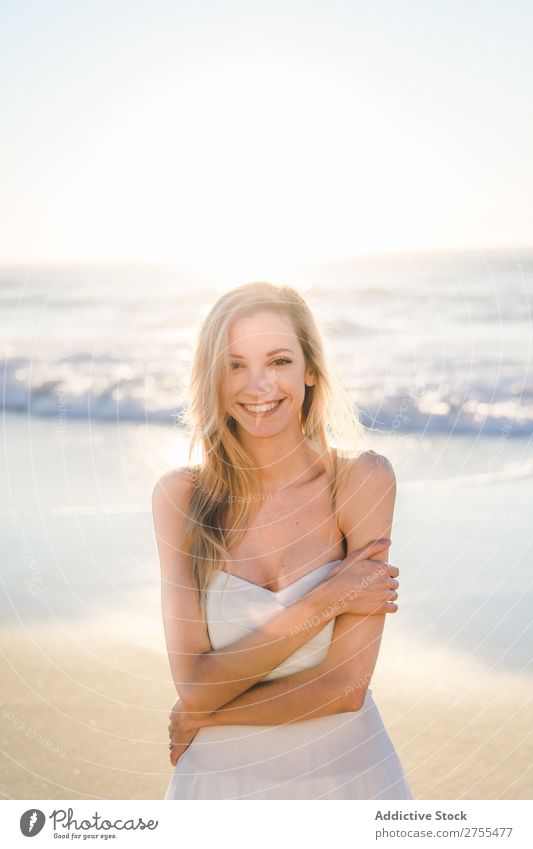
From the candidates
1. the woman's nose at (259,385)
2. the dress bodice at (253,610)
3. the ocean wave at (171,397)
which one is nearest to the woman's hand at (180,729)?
the dress bodice at (253,610)

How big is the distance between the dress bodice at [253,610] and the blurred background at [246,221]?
0.90m

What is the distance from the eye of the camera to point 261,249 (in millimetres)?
4699

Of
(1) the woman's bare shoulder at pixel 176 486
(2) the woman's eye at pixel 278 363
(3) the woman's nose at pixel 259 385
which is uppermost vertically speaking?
(2) the woman's eye at pixel 278 363

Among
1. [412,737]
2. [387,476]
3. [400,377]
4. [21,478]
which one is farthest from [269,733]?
[400,377]

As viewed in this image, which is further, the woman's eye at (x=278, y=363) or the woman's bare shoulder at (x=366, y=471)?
the woman's eye at (x=278, y=363)

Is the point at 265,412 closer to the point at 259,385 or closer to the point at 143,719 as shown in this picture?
the point at 259,385

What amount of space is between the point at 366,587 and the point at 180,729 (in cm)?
69

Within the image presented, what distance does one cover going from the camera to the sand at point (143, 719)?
3.88 meters

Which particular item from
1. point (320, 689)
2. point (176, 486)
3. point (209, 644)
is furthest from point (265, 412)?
point (320, 689)

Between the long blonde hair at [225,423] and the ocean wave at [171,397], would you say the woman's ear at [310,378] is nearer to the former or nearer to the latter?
the long blonde hair at [225,423]
